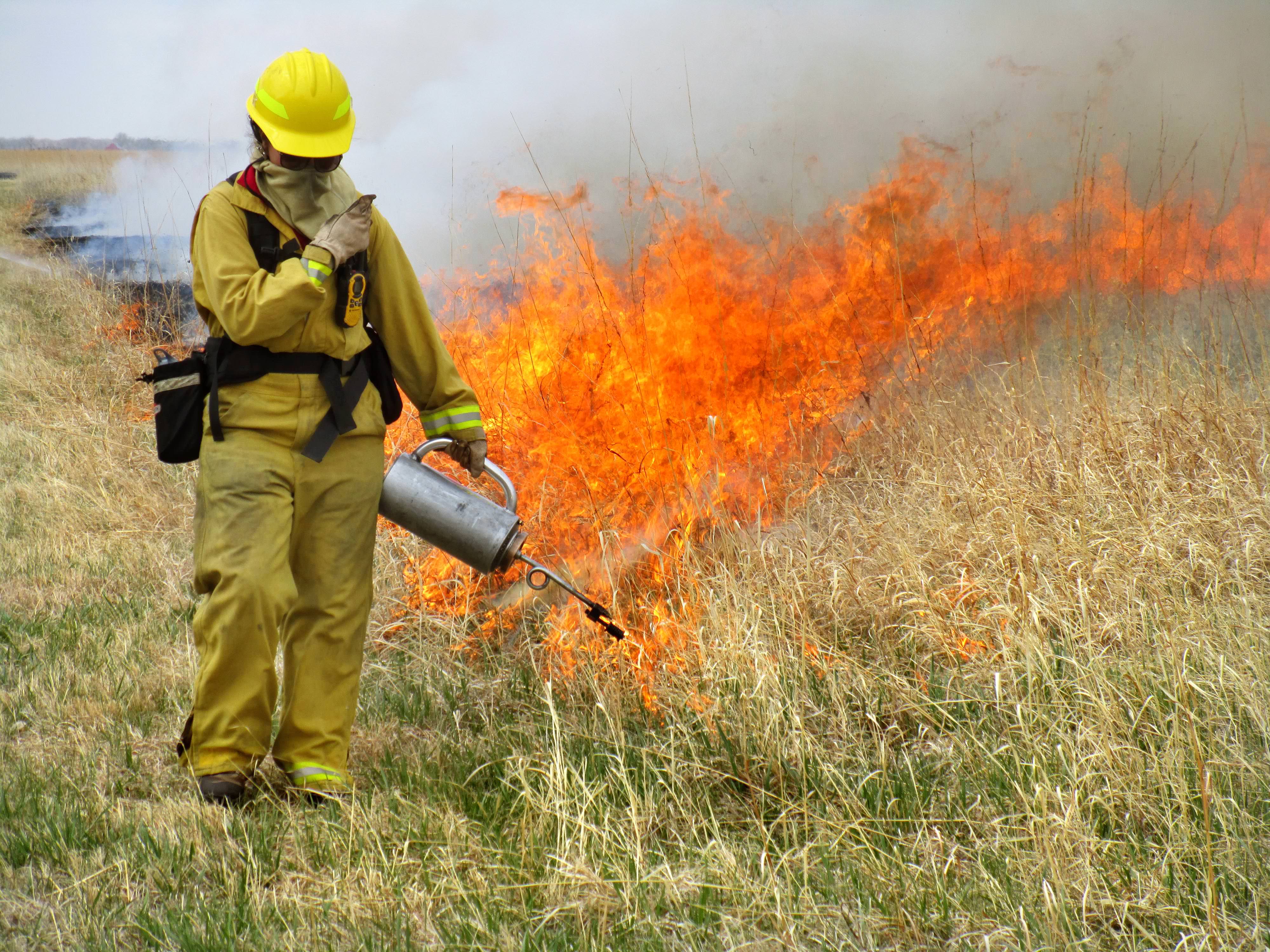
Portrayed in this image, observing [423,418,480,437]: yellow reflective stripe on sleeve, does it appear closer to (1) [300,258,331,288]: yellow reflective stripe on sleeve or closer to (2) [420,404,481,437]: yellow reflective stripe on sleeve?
(2) [420,404,481,437]: yellow reflective stripe on sleeve

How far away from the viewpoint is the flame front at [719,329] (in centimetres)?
427

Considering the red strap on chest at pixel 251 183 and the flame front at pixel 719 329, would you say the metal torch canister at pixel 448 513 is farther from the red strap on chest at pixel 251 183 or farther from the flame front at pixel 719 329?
the red strap on chest at pixel 251 183

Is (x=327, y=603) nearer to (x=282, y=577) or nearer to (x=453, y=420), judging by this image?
(x=282, y=577)

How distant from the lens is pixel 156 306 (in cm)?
982

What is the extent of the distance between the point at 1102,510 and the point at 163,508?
5260 mm

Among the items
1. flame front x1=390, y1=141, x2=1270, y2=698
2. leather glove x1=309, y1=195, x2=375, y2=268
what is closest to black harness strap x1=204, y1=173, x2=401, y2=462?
leather glove x1=309, y1=195, x2=375, y2=268

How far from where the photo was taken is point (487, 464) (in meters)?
3.34

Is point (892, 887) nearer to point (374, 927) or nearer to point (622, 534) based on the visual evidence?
point (374, 927)

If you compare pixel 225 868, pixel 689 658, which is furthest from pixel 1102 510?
pixel 225 868

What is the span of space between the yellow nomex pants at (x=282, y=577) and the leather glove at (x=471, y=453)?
27cm

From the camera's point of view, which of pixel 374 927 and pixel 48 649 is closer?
pixel 374 927

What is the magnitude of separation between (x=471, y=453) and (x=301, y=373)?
0.64 m

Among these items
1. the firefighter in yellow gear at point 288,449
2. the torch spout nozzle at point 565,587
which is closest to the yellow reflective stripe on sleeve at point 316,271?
the firefighter in yellow gear at point 288,449

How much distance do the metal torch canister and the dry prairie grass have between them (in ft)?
1.82
